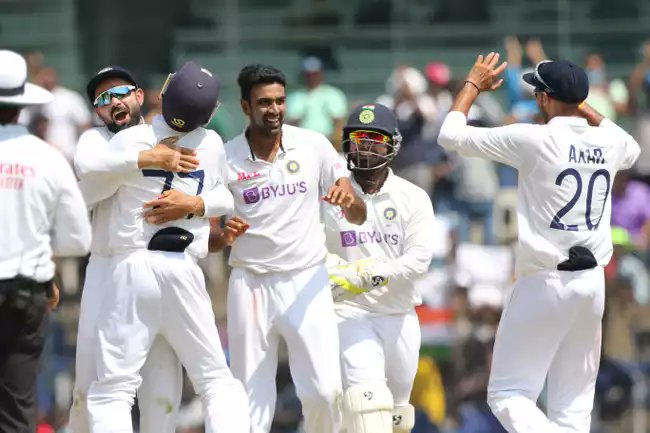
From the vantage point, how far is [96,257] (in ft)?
30.7

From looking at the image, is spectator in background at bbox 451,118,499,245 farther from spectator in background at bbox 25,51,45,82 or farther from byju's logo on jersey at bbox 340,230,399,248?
byju's logo on jersey at bbox 340,230,399,248

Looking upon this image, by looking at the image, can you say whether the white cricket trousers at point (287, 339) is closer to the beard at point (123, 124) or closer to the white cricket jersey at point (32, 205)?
the beard at point (123, 124)

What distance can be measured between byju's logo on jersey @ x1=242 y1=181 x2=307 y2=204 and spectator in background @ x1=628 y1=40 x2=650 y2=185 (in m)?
6.48

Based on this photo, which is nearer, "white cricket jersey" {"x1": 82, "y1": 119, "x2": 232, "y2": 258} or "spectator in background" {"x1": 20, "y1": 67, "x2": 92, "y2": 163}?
"white cricket jersey" {"x1": 82, "y1": 119, "x2": 232, "y2": 258}

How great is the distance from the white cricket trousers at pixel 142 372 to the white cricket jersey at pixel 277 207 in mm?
798

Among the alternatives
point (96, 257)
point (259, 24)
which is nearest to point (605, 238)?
point (96, 257)

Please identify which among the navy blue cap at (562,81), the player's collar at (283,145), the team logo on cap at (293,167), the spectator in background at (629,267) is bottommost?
the spectator in background at (629,267)

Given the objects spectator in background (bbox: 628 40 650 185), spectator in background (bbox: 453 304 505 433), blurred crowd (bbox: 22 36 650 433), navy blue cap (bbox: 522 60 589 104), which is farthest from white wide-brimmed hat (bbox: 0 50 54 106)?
spectator in background (bbox: 628 40 650 185)

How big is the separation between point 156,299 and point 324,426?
141 centimetres

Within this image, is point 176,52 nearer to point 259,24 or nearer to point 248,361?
point 259,24

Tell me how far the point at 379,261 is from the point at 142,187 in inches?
66.8

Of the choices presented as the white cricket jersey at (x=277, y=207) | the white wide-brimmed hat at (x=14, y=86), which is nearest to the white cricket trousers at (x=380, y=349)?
the white cricket jersey at (x=277, y=207)

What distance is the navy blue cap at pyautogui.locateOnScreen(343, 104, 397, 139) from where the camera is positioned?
10094 millimetres

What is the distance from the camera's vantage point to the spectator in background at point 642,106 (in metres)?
15.6
